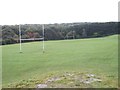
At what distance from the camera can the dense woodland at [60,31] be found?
1159cm

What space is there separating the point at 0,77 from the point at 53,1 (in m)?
3.91

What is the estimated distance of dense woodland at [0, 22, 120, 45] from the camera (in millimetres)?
11591

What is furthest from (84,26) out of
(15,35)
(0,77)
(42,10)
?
(0,77)

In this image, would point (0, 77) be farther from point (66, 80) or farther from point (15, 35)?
point (15, 35)

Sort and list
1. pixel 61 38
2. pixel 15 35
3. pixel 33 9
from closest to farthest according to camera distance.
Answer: pixel 33 9, pixel 15 35, pixel 61 38

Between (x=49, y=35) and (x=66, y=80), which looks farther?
(x=49, y=35)

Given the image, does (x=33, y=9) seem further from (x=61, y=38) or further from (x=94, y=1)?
(x=61, y=38)

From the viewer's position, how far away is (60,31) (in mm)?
14539

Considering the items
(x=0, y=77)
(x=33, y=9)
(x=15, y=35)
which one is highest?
(x=33, y=9)

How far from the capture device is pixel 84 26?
591 inches

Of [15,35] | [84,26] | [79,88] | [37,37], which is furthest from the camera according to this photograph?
[84,26]

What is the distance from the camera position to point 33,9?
27.4 ft

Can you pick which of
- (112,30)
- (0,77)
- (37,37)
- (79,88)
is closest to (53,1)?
(0,77)

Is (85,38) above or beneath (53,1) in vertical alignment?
Answer: beneath
